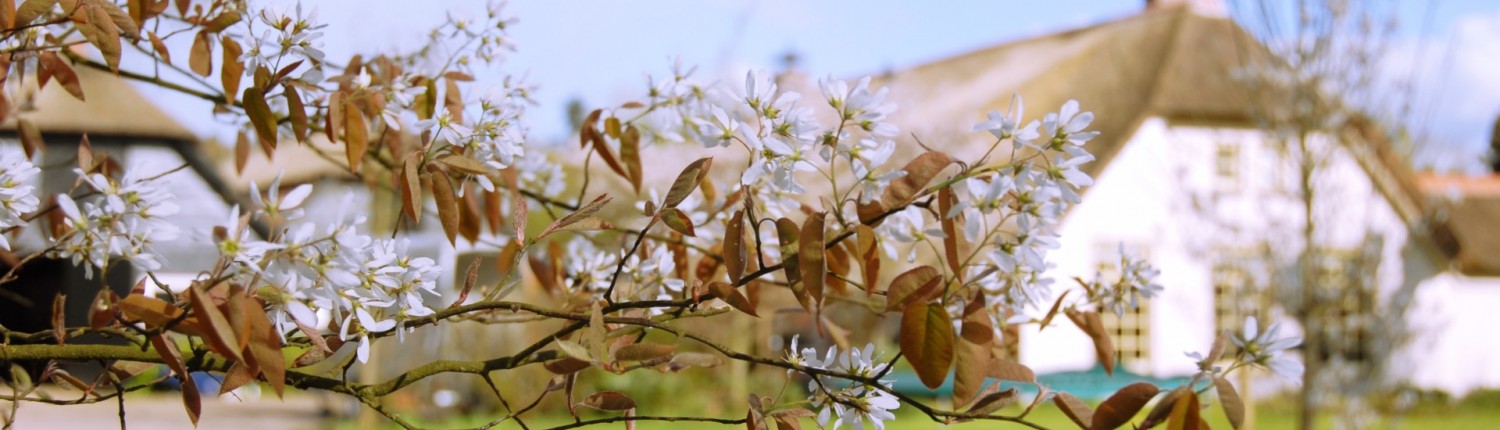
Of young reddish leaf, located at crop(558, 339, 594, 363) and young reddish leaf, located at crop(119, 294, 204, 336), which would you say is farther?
young reddish leaf, located at crop(558, 339, 594, 363)

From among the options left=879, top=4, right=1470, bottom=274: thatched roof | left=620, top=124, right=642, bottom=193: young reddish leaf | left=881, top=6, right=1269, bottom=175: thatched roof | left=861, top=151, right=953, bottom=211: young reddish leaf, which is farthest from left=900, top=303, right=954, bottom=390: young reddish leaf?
left=881, top=6, right=1269, bottom=175: thatched roof

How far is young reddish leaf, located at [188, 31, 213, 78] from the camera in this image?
1801 millimetres

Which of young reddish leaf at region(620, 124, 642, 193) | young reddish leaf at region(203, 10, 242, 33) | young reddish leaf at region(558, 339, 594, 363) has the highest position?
young reddish leaf at region(203, 10, 242, 33)

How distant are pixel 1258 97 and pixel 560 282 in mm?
6658

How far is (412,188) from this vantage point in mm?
1260

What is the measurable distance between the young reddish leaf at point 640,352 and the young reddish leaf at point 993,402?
0.32 m

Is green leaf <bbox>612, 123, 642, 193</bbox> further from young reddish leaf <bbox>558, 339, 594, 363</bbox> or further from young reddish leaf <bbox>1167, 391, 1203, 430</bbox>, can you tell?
young reddish leaf <bbox>1167, 391, 1203, 430</bbox>

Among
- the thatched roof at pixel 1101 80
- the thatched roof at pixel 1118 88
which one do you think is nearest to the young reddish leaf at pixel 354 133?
the thatched roof at pixel 1118 88

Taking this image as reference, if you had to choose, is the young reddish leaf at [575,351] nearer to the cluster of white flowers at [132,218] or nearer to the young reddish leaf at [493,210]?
the cluster of white flowers at [132,218]

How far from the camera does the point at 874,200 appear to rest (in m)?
1.23

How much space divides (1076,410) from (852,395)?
23cm

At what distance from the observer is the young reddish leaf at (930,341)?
1187mm

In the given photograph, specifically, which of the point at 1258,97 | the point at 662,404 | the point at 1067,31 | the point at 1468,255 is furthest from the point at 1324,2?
the point at 1067,31

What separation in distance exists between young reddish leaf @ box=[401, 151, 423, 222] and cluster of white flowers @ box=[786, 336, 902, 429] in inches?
15.9
